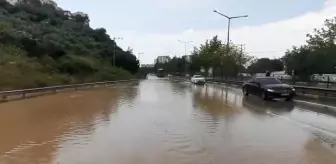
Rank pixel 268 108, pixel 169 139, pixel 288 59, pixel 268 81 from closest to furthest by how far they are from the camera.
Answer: pixel 169 139
pixel 268 108
pixel 268 81
pixel 288 59

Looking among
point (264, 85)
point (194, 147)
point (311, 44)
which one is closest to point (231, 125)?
point (194, 147)

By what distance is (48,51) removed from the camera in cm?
6438

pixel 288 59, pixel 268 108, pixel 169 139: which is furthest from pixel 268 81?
pixel 288 59

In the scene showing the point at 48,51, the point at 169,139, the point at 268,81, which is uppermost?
the point at 48,51

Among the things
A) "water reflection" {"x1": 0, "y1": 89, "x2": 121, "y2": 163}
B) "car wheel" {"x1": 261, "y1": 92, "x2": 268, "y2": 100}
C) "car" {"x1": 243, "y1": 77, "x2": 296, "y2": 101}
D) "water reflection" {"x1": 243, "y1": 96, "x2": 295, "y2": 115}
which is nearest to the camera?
"water reflection" {"x1": 0, "y1": 89, "x2": 121, "y2": 163}

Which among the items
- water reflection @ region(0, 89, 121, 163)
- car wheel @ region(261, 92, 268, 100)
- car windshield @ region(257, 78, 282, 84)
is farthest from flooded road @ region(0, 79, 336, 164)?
car windshield @ region(257, 78, 282, 84)

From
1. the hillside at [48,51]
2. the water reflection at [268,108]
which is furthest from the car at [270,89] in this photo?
the hillside at [48,51]

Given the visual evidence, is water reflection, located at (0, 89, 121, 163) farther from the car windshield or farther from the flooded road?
the car windshield

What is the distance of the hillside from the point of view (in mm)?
42844

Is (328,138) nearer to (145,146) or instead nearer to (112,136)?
(145,146)

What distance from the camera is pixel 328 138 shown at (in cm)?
1034

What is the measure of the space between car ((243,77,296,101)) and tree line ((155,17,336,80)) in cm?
968

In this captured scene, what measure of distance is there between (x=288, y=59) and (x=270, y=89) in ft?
133

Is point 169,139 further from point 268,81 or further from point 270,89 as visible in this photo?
point 268,81
